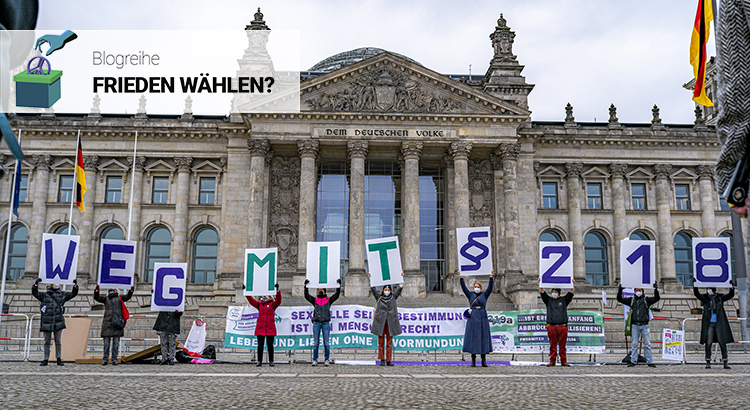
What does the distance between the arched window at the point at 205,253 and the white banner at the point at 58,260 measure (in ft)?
77.7

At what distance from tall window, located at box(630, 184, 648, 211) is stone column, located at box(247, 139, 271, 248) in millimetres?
25969

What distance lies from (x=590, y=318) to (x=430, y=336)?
502cm

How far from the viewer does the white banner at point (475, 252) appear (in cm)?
1883

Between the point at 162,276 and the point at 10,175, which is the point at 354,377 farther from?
the point at 10,175

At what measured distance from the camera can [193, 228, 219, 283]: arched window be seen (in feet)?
137

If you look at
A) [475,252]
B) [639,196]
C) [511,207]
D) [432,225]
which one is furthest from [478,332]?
[639,196]

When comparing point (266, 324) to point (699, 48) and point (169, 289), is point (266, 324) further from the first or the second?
point (699, 48)

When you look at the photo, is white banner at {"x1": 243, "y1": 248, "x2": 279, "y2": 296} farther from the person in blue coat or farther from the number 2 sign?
the number 2 sign

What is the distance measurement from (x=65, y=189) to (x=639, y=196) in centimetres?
4049

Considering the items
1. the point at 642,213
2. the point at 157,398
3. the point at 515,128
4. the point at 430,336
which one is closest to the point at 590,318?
the point at 430,336

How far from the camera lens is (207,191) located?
4303 cm

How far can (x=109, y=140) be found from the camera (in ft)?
140

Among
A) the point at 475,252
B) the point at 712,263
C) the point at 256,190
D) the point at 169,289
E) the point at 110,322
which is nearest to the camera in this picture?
the point at 110,322

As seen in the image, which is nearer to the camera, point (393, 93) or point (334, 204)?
point (393, 93)
